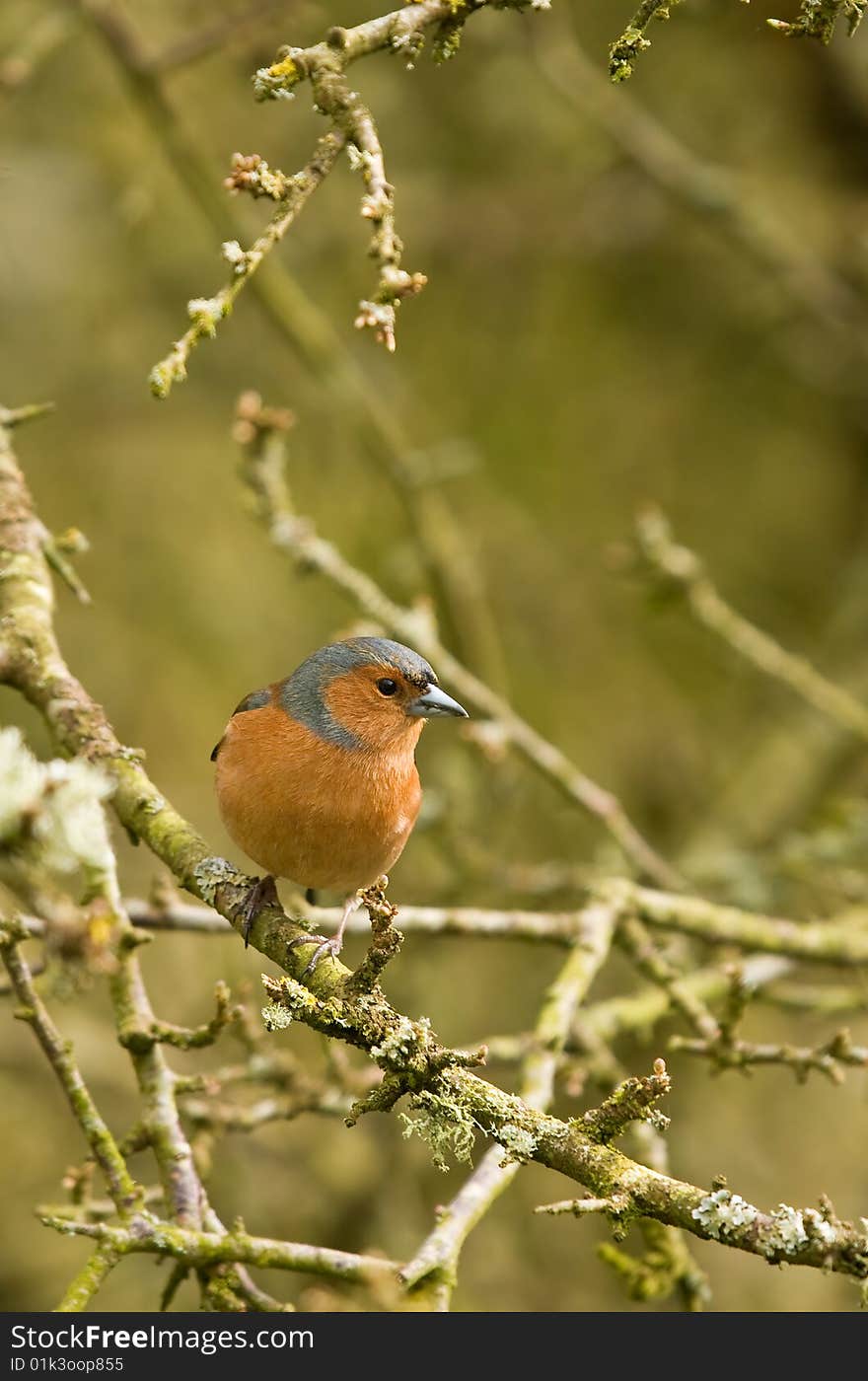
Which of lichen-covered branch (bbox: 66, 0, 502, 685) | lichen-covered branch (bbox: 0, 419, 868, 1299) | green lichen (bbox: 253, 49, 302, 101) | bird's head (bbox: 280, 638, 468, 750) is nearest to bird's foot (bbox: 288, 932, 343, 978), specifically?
lichen-covered branch (bbox: 0, 419, 868, 1299)

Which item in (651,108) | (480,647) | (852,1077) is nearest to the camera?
(480,647)

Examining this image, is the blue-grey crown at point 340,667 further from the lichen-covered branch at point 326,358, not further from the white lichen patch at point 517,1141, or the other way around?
the white lichen patch at point 517,1141

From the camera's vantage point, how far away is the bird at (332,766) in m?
4.16

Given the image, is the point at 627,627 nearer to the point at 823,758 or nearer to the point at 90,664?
the point at 823,758

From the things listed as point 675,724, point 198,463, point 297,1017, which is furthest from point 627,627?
point 297,1017

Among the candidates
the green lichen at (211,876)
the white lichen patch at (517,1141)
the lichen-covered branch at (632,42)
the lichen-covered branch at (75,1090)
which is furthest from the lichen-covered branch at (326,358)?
the white lichen patch at (517,1141)

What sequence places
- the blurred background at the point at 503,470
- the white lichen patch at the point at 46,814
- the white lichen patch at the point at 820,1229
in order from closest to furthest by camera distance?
the white lichen patch at the point at 46,814
the white lichen patch at the point at 820,1229
the blurred background at the point at 503,470

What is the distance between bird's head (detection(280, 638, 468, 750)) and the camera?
15.2 ft

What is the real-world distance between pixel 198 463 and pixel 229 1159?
4827mm

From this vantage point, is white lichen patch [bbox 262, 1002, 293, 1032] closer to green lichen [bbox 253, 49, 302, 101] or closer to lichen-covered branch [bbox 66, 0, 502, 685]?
green lichen [bbox 253, 49, 302, 101]

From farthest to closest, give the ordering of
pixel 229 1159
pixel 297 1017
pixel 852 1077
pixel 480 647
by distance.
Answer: pixel 852 1077, pixel 480 647, pixel 229 1159, pixel 297 1017

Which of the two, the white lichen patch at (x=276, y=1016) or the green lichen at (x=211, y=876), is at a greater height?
the green lichen at (x=211, y=876)

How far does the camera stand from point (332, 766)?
4348mm

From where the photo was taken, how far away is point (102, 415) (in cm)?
816
